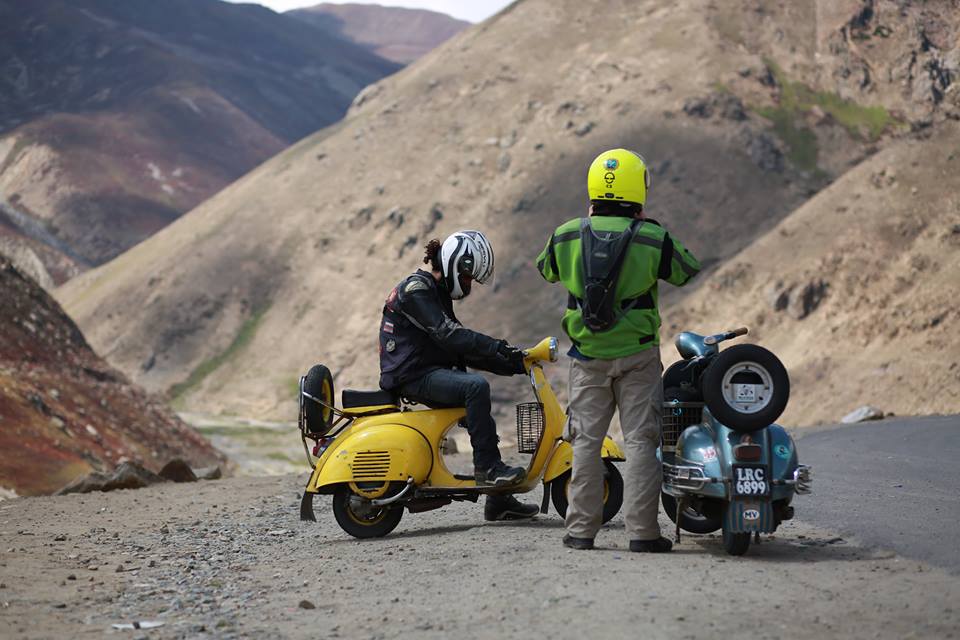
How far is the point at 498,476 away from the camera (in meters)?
10.1

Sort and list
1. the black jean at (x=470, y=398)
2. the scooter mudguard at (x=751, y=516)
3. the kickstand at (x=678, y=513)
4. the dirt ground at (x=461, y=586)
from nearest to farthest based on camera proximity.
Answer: the dirt ground at (x=461, y=586) → the scooter mudguard at (x=751, y=516) → the kickstand at (x=678, y=513) → the black jean at (x=470, y=398)

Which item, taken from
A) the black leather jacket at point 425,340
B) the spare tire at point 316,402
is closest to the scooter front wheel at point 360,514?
the spare tire at point 316,402

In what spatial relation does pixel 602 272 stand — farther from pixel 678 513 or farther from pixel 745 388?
pixel 678 513

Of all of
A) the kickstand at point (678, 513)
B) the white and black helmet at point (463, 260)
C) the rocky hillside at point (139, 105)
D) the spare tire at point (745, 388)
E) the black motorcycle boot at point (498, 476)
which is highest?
the rocky hillside at point (139, 105)

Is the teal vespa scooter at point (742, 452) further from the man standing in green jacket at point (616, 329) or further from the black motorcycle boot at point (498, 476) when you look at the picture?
the black motorcycle boot at point (498, 476)

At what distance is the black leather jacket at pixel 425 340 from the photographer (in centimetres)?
1003

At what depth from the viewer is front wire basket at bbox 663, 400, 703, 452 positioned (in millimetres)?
8907

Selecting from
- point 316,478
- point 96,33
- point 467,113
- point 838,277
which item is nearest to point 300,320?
point 467,113

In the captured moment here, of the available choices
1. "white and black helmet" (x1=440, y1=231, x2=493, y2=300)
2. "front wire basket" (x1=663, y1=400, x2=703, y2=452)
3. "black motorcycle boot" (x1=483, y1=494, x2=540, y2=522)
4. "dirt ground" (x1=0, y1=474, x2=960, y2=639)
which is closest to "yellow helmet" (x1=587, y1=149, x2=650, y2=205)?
"front wire basket" (x1=663, y1=400, x2=703, y2=452)

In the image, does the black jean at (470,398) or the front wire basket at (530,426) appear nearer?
the black jean at (470,398)

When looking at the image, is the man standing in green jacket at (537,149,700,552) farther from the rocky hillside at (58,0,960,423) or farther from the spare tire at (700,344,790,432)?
the rocky hillside at (58,0,960,423)

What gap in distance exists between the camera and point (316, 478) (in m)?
10.3

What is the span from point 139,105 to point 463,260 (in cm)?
11680

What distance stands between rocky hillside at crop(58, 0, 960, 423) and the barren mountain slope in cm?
192
